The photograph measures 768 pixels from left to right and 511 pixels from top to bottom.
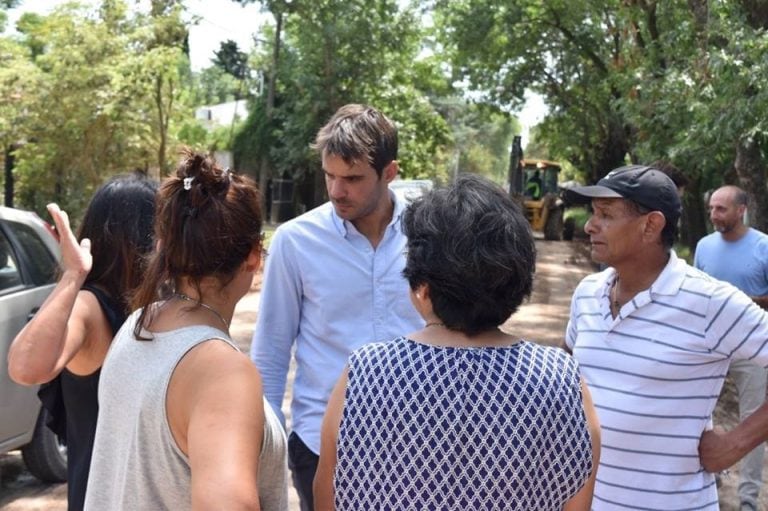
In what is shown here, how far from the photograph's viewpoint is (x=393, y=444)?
75.5 inches

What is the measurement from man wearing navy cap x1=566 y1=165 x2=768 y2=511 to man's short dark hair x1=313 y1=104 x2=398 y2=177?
727 millimetres

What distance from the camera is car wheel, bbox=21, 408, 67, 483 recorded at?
5.96 m

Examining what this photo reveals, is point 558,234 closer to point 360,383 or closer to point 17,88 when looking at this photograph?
point 17,88

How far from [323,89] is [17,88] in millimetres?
12491

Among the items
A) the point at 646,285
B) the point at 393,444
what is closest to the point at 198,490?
the point at 393,444

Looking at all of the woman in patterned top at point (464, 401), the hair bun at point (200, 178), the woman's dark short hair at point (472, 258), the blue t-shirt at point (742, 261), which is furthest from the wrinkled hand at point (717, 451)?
the blue t-shirt at point (742, 261)

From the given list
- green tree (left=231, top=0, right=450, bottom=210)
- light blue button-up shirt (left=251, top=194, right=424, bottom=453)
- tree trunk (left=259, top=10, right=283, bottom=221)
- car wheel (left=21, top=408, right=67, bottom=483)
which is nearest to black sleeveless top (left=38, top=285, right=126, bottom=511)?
light blue button-up shirt (left=251, top=194, right=424, bottom=453)

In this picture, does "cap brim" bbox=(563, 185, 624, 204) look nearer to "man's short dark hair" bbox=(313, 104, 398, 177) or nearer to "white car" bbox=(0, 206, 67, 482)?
"man's short dark hair" bbox=(313, 104, 398, 177)

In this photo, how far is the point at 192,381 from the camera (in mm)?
1826

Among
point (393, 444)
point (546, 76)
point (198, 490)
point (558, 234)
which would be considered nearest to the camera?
point (198, 490)

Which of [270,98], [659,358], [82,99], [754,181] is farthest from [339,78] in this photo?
[659,358]

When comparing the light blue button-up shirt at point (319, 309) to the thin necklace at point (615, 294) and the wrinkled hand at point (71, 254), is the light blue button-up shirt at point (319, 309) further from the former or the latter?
the wrinkled hand at point (71, 254)

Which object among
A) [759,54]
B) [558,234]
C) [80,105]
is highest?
[759,54]

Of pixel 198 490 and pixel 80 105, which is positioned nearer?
pixel 198 490
